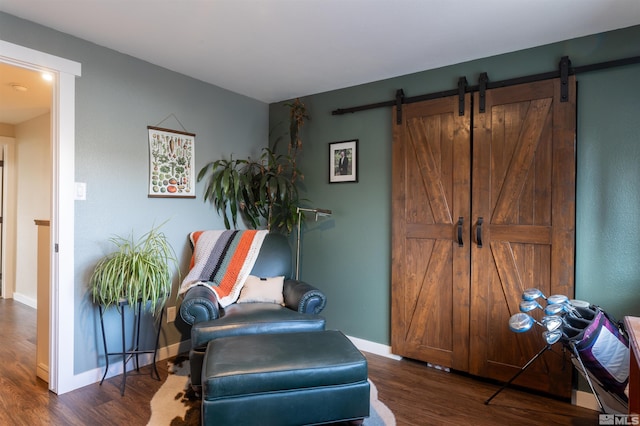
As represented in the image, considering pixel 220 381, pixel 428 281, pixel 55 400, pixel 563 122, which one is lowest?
pixel 55 400

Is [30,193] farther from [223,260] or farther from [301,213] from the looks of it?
[301,213]

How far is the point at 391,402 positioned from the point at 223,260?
1608 millimetres

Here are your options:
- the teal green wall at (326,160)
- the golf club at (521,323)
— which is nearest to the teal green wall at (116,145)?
the teal green wall at (326,160)

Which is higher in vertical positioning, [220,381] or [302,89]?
[302,89]

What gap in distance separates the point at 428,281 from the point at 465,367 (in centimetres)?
68

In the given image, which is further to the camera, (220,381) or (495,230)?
(495,230)

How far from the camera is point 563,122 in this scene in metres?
2.40

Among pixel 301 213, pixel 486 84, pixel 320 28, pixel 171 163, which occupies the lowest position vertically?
pixel 301 213

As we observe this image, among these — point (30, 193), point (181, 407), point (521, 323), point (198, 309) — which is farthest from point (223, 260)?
point (30, 193)

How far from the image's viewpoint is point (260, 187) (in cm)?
343

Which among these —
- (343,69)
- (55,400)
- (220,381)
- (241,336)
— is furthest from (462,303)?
(55,400)

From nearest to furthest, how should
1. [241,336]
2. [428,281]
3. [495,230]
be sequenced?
[241,336]
[495,230]
[428,281]

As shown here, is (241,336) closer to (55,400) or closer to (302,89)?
(55,400)

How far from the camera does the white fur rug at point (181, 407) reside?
6.82 ft
